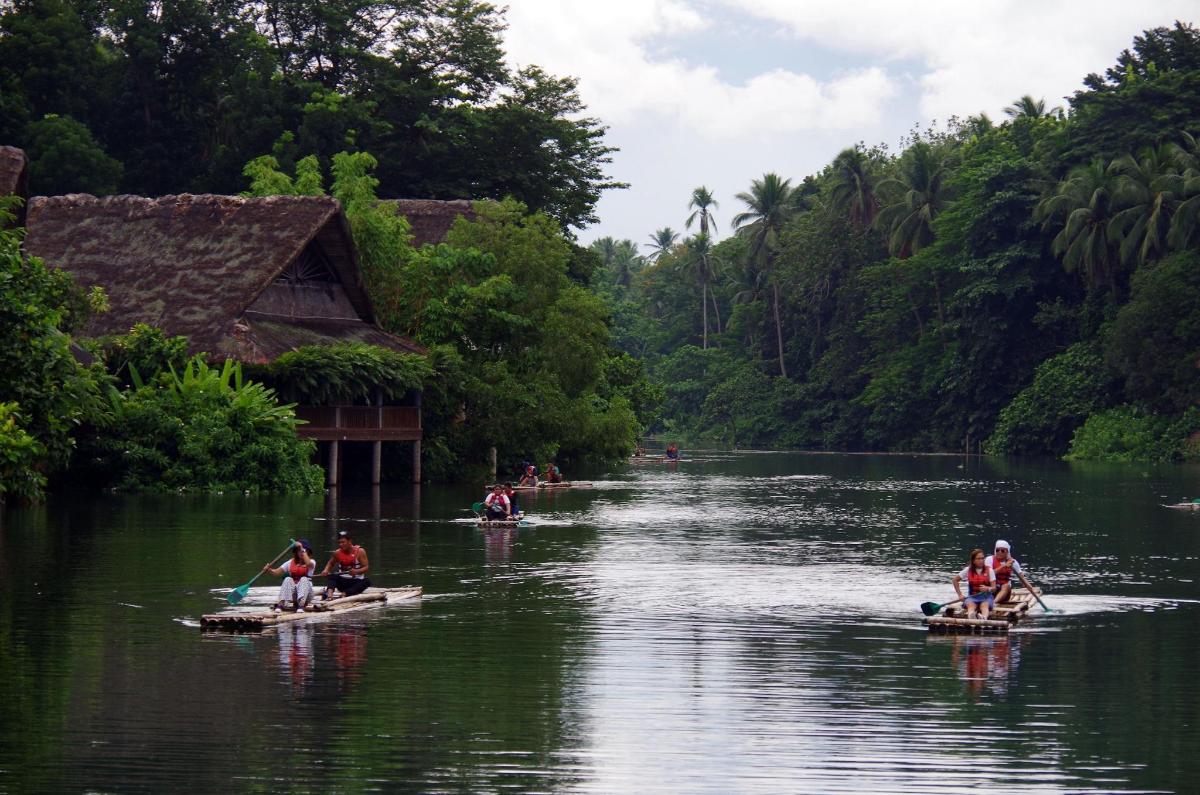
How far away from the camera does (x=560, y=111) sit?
229 ft

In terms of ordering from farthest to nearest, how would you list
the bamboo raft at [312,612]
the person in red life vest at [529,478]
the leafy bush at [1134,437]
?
the leafy bush at [1134,437] < the person in red life vest at [529,478] < the bamboo raft at [312,612]

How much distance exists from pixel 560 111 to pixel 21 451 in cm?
4143

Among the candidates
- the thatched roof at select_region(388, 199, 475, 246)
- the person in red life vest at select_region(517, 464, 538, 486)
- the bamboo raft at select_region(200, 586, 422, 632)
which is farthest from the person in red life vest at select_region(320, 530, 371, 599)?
the thatched roof at select_region(388, 199, 475, 246)

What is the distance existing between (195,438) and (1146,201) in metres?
49.5

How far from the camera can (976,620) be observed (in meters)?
20.9

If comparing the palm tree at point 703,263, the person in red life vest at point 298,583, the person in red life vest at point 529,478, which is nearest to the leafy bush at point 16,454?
the person in red life vest at point 298,583

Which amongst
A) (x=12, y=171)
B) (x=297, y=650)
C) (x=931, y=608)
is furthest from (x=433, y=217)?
(x=297, y=650)

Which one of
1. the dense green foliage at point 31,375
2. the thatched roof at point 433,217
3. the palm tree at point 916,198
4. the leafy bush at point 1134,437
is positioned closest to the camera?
the dense green foliage at point 31,375

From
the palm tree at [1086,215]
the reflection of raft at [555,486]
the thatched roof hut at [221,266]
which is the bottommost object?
the reflection of raft at [555,486]

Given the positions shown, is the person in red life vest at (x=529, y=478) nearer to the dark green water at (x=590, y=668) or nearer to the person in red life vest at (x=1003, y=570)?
the dark green water at (x=590, y=668)

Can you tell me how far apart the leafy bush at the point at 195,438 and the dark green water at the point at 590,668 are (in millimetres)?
5571

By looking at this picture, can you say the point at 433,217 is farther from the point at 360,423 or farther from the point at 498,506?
the point at 498,506

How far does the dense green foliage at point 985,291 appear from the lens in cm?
7588

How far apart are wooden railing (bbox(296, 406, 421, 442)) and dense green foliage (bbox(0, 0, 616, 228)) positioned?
17.0 meters
